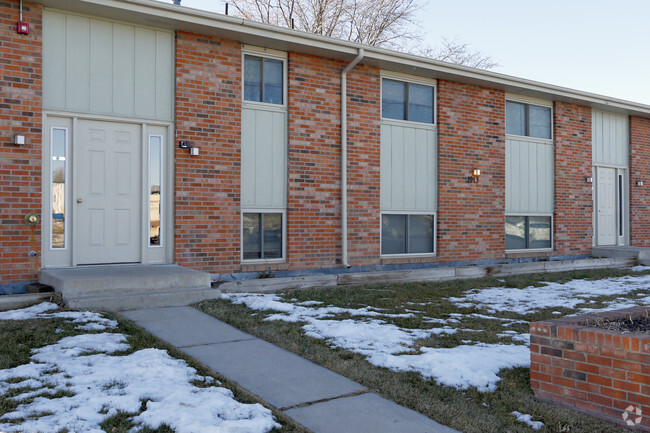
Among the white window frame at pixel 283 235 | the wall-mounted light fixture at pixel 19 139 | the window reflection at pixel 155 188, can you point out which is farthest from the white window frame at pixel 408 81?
the wall-mounted light fixture at pixel 19 139

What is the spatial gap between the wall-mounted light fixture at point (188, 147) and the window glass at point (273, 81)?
1606mm

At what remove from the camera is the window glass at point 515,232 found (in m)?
12.2

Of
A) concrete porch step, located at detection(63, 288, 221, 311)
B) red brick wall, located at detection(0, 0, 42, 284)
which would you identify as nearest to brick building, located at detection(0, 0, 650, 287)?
red brick wall, located at detection(0, 0, 42, 284)

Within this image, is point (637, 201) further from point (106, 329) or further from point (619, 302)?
point (106, 329)

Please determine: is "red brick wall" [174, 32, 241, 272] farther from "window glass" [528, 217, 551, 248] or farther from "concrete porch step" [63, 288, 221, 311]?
"window glass" [528, 217, 551, 248]

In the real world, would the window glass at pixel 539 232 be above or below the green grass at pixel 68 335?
above

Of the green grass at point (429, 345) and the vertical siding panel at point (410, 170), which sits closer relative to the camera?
the green grass at point (429, 345)

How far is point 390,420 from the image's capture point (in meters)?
3.35

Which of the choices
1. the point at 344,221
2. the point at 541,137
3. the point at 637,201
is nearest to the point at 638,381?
the point at 344,221

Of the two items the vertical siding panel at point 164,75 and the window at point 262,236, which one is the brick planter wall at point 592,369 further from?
the vertical siding panel at point 164,75

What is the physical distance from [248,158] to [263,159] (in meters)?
0.27

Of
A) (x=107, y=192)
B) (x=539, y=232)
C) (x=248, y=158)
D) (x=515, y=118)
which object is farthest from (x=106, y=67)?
(x=539, y=232)

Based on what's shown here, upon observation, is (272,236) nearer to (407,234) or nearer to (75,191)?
(407,234)

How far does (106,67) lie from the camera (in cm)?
780
